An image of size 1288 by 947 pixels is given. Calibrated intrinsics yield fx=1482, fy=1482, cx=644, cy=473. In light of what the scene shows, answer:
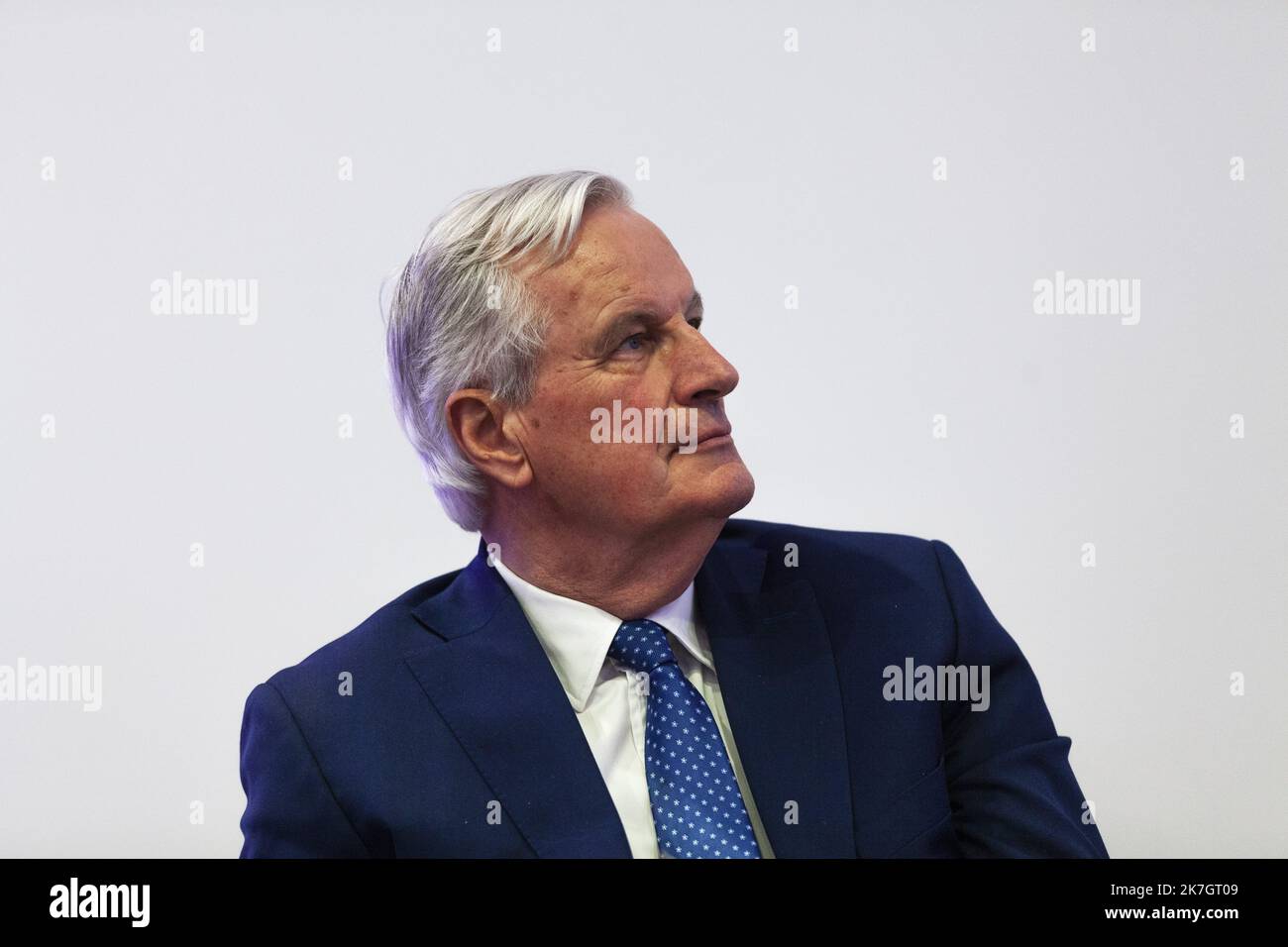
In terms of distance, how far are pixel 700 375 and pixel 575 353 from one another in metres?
0.20

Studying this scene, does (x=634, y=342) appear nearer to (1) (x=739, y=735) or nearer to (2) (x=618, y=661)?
(2) (x=618, y=661)

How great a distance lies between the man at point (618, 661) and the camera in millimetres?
2240

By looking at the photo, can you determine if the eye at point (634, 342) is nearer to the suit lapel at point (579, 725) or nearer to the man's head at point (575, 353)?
the man's head at point (575, 353)

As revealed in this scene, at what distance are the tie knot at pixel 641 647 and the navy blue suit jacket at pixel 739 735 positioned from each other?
0.31 feet

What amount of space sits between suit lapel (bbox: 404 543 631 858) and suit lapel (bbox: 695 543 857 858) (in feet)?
0.77

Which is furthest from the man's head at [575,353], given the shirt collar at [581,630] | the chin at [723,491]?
the shirt collar at [581,630]

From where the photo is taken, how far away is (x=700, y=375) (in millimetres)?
2322

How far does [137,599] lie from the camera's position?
2.83 metres

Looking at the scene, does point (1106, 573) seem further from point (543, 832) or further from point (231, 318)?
point (231, 318)

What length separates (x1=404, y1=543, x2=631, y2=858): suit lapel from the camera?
2.22m

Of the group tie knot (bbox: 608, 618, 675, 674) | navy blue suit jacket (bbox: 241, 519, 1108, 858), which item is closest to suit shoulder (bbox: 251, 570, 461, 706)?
navy blue suit jacket (bbox: 241, 519, 1108, 858)
